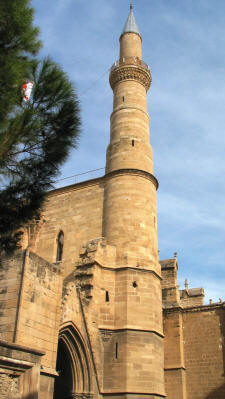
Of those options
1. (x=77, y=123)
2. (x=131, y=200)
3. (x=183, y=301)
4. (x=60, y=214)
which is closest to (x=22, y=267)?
(x=77, y=123)

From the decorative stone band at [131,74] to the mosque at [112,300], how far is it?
0.05 m

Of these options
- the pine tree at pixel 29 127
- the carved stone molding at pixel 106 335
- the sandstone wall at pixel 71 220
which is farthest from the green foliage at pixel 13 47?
the sandstone wall at pixel 71 220

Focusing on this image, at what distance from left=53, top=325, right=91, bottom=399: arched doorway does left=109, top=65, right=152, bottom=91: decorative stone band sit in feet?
38.8

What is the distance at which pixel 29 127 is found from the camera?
640cm

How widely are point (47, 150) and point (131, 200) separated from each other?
31.6 ft

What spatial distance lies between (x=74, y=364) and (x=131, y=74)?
12.8m

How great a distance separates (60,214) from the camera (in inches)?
728

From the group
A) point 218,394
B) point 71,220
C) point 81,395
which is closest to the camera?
point 81,395

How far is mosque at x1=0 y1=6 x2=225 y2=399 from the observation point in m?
11.0

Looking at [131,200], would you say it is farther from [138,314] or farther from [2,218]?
[2,218]

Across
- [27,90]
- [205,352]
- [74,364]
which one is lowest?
[74,364]

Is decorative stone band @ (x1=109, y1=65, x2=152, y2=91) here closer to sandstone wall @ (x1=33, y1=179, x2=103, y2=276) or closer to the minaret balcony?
the minaret balcony

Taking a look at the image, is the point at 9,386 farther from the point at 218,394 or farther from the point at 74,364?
the point at 218,394

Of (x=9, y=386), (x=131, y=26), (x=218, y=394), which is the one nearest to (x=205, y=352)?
(x=218, y=394)
